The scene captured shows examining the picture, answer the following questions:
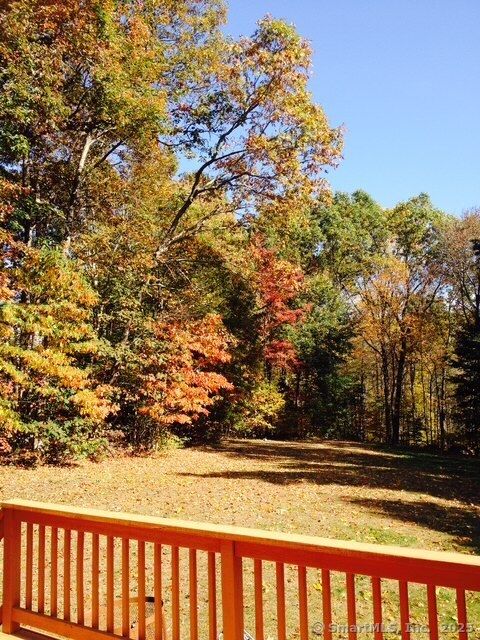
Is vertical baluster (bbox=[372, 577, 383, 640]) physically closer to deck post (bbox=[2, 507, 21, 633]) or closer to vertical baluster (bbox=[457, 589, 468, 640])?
vertical baluster (bbox=[457, 589, 468, 640])

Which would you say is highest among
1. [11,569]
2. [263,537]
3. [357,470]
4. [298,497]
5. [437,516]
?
[263,537]

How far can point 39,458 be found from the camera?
12656mm

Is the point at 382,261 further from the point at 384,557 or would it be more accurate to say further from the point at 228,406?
the point at 384,557

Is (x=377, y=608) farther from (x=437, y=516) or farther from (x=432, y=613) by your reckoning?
(x=437, y=516)

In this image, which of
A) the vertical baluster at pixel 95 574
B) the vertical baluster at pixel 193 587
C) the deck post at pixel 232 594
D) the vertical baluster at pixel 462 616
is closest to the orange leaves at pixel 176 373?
the vertical baluster at pixel 95 574

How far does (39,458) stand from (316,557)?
463 inches

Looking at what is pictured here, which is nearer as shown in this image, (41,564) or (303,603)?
(303,603)

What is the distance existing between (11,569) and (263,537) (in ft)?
7.10

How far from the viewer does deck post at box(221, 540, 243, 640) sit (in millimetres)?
2760

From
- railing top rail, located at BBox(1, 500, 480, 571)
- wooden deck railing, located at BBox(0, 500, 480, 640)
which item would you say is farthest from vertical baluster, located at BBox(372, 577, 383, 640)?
railing top rail, located at BBox(1, 500, 480, 571)

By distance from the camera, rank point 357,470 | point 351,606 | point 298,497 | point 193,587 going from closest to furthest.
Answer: point 351,606 → point 193,587 → point 298,497 → point 357,470

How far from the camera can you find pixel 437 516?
9.05 m

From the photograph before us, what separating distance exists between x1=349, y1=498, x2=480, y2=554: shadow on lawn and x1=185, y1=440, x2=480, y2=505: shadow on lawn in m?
1.33

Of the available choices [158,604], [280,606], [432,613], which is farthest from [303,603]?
[158,604]
